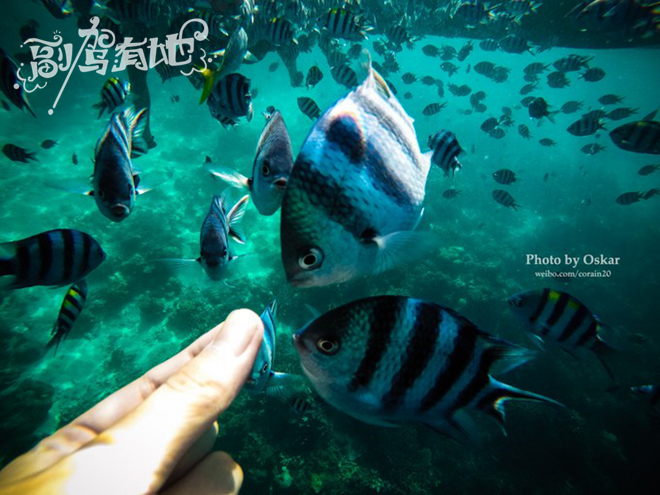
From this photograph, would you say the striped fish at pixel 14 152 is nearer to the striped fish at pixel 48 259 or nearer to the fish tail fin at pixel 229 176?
the striped fish at pixel 48 259

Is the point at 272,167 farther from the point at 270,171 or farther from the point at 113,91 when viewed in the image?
the point at 113,91

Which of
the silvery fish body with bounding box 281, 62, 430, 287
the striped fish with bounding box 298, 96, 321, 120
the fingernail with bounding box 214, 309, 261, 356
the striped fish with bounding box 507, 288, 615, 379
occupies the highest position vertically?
the striped fish with bounding box 298, 96, 321, 120

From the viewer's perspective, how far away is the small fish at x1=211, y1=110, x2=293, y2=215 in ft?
3.72

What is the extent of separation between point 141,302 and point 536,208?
33.5 metres

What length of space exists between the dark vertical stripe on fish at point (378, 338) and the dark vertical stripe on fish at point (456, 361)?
241 millimetres

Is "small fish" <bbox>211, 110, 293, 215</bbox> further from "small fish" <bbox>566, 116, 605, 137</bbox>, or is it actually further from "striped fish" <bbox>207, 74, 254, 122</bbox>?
"small fish" <bbox>566, 116, 605, 137</bbox>

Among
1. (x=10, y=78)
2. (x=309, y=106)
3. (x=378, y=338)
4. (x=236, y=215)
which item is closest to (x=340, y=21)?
(x=309, y=106)

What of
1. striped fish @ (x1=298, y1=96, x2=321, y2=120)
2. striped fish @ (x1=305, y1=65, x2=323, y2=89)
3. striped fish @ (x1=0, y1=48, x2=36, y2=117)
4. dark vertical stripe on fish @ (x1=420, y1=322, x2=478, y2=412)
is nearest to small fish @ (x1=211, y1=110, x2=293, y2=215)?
dark vertical stripe on fish @ (x1=420, y1=322, x2=478, y2=412)

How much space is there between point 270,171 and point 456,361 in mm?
1028

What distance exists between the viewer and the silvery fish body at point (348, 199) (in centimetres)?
84

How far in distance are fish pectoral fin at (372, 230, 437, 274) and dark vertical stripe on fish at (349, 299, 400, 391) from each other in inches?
6.8

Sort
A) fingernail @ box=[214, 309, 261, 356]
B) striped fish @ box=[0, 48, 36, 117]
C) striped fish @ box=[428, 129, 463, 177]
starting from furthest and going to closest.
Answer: striped fish @ box=[428, 129, 463, 177]
striped fish @ box=[0, 48, 36, 117]
fingernail @ box=[214, 309, 261, 356]

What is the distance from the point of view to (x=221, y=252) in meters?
2.45

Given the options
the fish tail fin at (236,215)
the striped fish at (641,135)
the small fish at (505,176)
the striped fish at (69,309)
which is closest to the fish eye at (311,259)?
the fish tail fin at (236,215)
